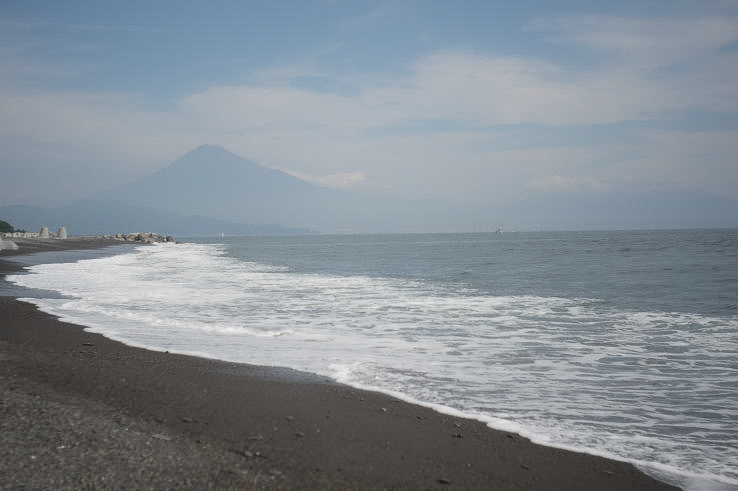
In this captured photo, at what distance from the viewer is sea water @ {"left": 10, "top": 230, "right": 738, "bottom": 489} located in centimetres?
507

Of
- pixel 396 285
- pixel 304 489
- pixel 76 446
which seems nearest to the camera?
pixel 304 489

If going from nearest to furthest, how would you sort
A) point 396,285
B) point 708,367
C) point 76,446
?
point 76,446 < point 708,367 < point 396,285

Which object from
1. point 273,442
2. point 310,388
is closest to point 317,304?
point 310,388

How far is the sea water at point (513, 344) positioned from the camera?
507 cm

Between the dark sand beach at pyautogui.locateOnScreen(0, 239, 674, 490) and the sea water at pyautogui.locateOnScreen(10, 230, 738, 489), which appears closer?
the dark sand beach at pyautogui.locateOnScreen(0, 239, 674, 490)

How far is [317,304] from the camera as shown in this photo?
14641mm

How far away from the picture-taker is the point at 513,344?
29.9ft

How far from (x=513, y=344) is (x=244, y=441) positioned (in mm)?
5847

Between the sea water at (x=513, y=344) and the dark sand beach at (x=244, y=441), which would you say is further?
the sea water at (x=513, y=344)

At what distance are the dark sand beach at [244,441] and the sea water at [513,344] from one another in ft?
1.63

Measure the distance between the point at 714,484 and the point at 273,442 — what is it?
10.7ft

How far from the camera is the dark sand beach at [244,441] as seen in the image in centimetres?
363

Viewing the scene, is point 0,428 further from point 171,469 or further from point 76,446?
point 171,469

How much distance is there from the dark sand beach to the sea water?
497mm
